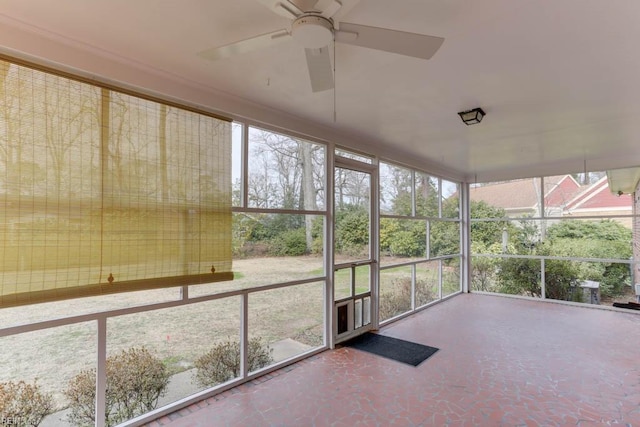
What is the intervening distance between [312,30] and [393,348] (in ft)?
11.9

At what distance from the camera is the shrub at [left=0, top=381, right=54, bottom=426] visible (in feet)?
6.66

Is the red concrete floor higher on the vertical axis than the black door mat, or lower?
higher

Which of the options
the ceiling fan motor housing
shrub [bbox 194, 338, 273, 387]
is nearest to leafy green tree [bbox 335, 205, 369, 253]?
shrub [bbox 194, 338, 273, 387]

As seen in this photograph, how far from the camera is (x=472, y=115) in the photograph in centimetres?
327

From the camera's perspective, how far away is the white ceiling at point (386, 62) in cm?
179

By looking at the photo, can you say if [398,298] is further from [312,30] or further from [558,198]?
[312,30]

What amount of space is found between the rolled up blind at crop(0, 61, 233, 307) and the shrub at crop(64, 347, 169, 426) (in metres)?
0.62

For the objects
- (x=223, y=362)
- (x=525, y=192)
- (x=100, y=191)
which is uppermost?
(x=525, y=192)

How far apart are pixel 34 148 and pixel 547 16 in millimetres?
3109

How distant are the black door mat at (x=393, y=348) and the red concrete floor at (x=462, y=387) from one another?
0.42 ft

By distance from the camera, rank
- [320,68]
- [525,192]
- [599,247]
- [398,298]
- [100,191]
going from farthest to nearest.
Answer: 1. [525,192]
2. [599,247]
3. [398,298]
4. [100,191]
5. [320,68]

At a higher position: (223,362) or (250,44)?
(250,44)

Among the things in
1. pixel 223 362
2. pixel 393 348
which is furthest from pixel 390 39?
pixel 393 348

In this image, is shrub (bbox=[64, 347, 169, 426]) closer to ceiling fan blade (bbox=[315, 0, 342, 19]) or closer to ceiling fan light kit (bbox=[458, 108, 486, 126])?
ceiling fan blade (bbox=[315, 0, 342, 19])
